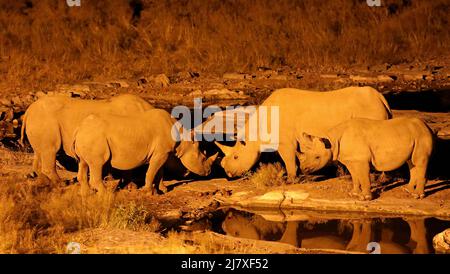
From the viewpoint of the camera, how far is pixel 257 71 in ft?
73.4

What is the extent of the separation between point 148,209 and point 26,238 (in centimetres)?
244

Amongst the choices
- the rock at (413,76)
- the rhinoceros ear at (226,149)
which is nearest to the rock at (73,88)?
the rock at (413,76)

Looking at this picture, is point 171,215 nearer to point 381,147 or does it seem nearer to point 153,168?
point 153,168

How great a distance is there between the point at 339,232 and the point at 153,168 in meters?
3.07

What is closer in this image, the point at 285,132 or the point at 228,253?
the point at 228,253

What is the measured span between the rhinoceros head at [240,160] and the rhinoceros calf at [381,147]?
5.60 feet

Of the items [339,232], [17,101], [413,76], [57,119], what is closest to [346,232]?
[339,232]

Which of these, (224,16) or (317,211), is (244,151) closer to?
(317,211)

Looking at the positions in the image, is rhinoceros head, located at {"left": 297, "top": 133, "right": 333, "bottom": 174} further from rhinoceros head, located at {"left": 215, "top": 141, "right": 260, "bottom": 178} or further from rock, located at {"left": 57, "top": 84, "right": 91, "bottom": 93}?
rock, located at {"left": 57, "top": 84, "right": 91, "bottom": 93}

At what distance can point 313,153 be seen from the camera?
44.1 feet

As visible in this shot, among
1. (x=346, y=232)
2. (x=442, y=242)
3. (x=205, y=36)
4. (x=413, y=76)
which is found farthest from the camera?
(x=205, y=36)

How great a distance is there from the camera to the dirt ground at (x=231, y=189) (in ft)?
35.3

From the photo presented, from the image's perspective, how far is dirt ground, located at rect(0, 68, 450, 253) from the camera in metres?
10.8

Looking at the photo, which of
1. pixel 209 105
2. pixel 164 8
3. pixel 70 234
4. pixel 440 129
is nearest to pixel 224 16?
pixel 164 8
